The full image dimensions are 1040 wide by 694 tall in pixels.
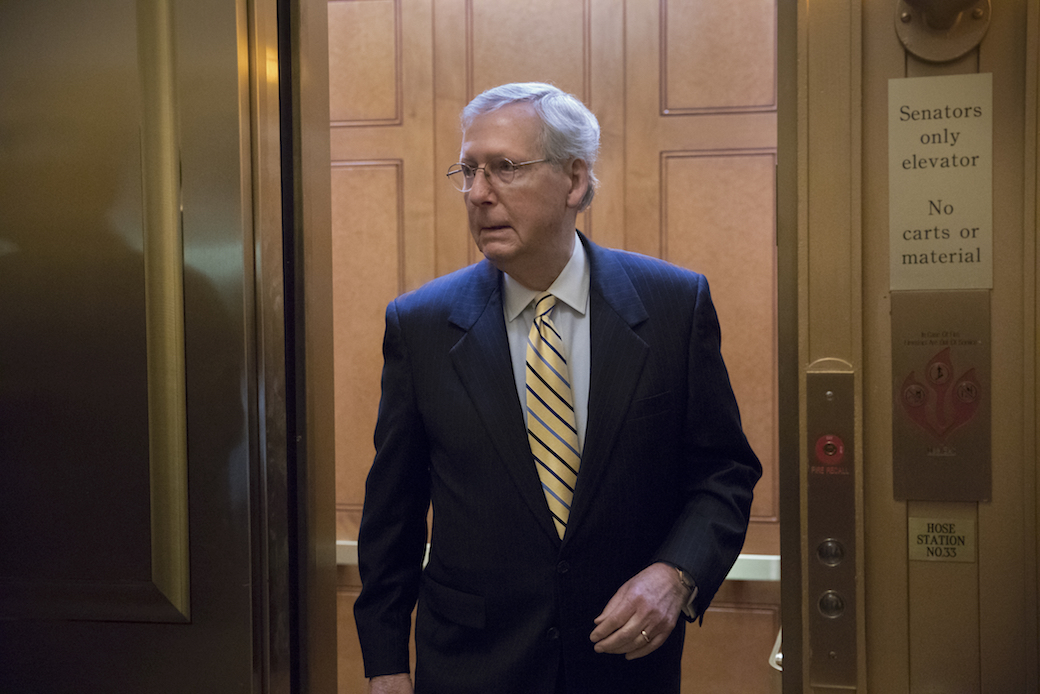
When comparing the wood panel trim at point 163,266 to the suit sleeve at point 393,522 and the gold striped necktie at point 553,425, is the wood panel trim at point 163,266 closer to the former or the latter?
the suit sleeve at point 393,522

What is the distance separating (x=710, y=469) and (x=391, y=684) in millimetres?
696

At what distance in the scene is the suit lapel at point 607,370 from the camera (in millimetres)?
1497

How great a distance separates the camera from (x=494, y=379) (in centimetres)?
157

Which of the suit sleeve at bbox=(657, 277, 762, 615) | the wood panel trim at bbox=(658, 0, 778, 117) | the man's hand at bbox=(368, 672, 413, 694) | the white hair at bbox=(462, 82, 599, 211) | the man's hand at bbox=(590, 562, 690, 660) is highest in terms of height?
the wood panel trim at bbox=(658, 0, 778, 117)

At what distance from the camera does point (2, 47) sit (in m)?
1.52

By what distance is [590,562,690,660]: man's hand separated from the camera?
1363 mm

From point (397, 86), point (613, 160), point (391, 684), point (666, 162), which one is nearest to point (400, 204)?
point (397, 86)

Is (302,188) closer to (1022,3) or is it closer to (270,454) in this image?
(270,454)

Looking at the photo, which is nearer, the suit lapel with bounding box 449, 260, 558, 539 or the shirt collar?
the suit lapel with bounding box 449, 260, 558, 539

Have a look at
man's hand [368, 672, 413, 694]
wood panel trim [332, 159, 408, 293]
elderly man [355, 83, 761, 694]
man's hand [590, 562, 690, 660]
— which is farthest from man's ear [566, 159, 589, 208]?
wood panel trim [332, 159, 408, 293]

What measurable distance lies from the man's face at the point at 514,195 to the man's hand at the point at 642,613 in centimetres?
61

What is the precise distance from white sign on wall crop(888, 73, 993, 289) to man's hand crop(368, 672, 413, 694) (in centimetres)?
110

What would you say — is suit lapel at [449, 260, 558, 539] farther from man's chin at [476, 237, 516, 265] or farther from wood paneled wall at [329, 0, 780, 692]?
wood paneled wall at [329, 0, 780, 692]

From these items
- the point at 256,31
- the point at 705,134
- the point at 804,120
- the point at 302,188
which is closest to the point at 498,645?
the point at 302,188
